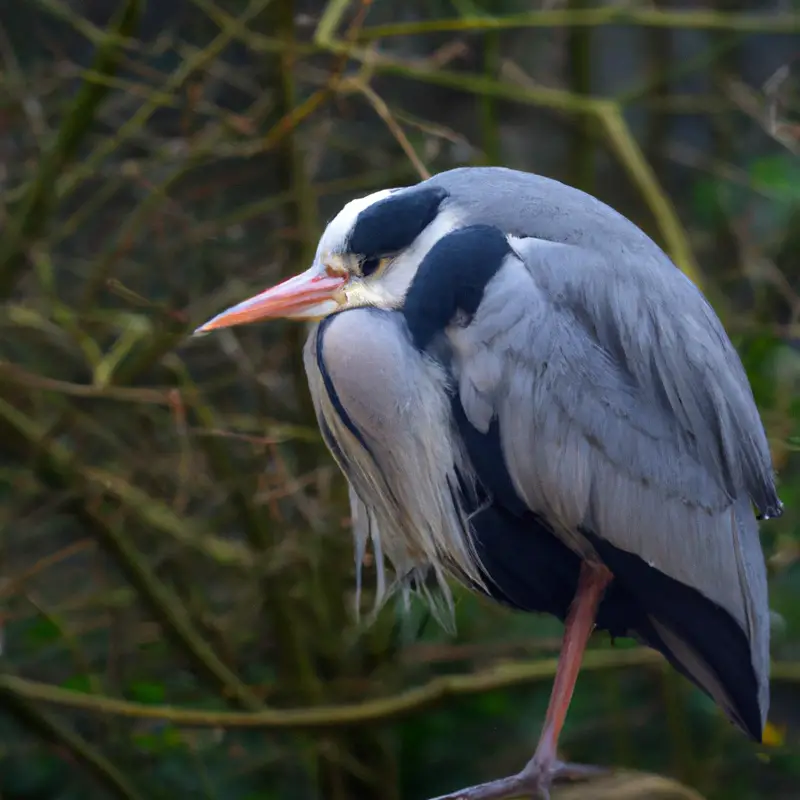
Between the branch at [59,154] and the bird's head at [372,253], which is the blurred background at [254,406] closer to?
the branch at [59,154]

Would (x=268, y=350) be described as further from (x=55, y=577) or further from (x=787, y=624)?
(x=787, y=624)

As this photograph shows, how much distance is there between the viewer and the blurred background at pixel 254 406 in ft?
7.91

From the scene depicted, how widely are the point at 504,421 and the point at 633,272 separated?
0.72ft

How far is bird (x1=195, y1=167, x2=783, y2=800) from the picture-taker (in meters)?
1.42

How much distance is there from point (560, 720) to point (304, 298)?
59 centimetres

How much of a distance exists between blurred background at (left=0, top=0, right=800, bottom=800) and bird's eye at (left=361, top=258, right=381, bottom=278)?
68 centimetres

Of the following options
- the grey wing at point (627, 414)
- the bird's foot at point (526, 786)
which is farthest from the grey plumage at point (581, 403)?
the bird's foot at point (526, 786)

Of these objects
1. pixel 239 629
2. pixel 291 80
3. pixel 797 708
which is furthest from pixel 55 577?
pixel 797 708

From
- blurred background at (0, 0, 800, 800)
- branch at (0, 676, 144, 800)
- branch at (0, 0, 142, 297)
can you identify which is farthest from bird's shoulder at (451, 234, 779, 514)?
branch at (0, 676, 144, 800)

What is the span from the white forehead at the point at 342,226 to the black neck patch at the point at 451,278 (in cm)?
9

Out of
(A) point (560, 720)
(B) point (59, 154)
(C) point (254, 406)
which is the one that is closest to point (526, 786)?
(A) point (560, 720)

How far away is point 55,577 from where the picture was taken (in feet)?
11.2

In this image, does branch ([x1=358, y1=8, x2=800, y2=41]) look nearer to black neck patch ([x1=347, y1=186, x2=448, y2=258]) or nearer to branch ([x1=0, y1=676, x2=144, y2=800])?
black neck patch ([x1=347, y1=186, x2=448, y2=258])

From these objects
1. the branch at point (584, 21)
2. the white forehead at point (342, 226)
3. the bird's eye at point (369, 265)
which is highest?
the branch at point (584, 21)
